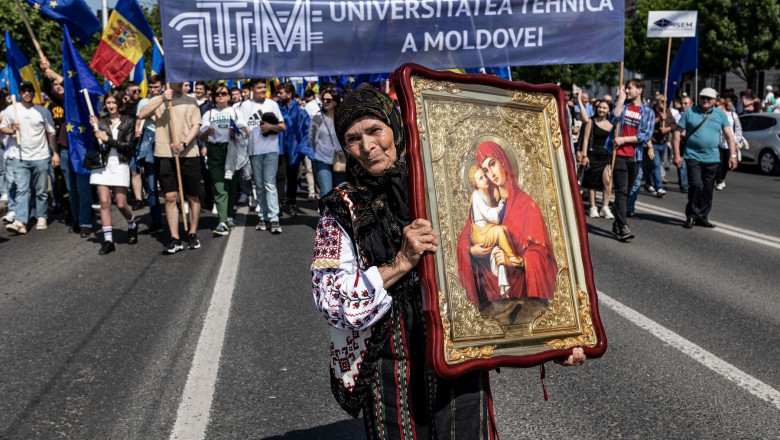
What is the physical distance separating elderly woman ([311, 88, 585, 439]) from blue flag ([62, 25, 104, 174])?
30.0 ft

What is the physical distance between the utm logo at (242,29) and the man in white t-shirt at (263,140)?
5957 mm

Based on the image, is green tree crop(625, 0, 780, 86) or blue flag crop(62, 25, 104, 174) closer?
blue flag crop(62, 25, 104, 174)

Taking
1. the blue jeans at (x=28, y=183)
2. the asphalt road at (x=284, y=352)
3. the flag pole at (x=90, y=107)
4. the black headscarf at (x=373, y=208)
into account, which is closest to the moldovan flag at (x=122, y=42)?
the flag pole at (x=90, y=107)

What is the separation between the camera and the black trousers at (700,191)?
11469 mm

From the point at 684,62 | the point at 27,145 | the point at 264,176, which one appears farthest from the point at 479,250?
the point at 684,62

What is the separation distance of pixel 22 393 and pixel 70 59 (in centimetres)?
710

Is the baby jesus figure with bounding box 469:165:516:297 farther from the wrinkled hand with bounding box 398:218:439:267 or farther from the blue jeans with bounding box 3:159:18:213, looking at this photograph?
the blue jeans with bounding box 3:159:18:213

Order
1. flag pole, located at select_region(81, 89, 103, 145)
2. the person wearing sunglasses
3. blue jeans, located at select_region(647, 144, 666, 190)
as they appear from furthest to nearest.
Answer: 1. blue jeans, located at select_region(647, 144, 666, 190)
2. the person wearing sunglasses
3. flag pole, located at select_region(81, 89, 103, 145)

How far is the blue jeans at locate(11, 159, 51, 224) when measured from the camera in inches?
475

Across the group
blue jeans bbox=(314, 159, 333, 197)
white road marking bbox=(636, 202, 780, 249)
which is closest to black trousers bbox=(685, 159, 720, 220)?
white road marking bbox=(636, 202, 780, 249)

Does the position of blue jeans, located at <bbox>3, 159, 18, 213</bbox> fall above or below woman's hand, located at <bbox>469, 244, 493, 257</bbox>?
below

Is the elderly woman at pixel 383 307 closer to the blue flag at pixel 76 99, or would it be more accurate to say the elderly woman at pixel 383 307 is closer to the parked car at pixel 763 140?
the blue flag at pixel 76 99

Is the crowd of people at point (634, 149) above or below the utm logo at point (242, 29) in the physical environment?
below

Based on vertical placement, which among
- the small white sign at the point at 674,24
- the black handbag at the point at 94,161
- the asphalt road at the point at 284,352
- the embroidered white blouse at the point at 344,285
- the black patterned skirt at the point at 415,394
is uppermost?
the small white sign at the point at 674,24
